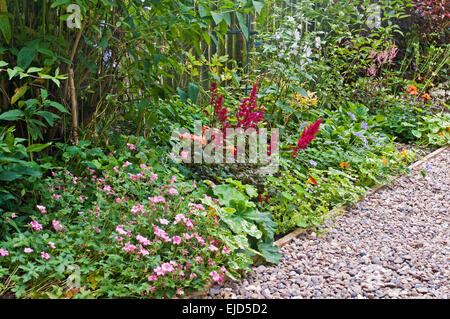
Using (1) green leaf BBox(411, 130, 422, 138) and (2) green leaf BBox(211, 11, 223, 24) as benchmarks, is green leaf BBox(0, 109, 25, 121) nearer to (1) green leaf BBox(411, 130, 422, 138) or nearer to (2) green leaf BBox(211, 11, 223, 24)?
(2) green leaf BBox(211, 11, 223, 24)

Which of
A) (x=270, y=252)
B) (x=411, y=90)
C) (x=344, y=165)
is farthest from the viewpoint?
(x=411, y=90)

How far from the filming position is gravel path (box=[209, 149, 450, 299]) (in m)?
2.13

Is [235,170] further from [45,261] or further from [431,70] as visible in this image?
[431,70]

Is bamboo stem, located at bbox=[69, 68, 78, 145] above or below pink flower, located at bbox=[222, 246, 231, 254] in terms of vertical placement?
above

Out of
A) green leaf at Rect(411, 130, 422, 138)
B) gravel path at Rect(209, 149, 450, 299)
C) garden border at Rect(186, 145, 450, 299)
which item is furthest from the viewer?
green leaf at Rect(411, 130, 422, 138)

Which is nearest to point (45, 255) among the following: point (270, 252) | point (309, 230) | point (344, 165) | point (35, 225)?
point (35, 225)

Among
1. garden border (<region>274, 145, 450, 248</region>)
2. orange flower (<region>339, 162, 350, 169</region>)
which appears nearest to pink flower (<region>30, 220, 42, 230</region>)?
garden border (<region>274, 145, 450, 248</region>)

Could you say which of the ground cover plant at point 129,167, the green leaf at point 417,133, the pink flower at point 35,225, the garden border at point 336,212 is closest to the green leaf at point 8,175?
the ground cover plant at point 129,167

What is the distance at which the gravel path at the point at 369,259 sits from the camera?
2133mm

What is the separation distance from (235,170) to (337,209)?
81 cm

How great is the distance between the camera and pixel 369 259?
8.11 ft

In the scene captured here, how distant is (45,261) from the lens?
1799 mm

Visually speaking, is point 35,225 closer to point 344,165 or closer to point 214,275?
point 214,275

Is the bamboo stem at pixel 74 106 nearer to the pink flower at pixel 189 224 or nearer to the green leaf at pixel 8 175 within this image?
the green leaf at pixel 8 175
